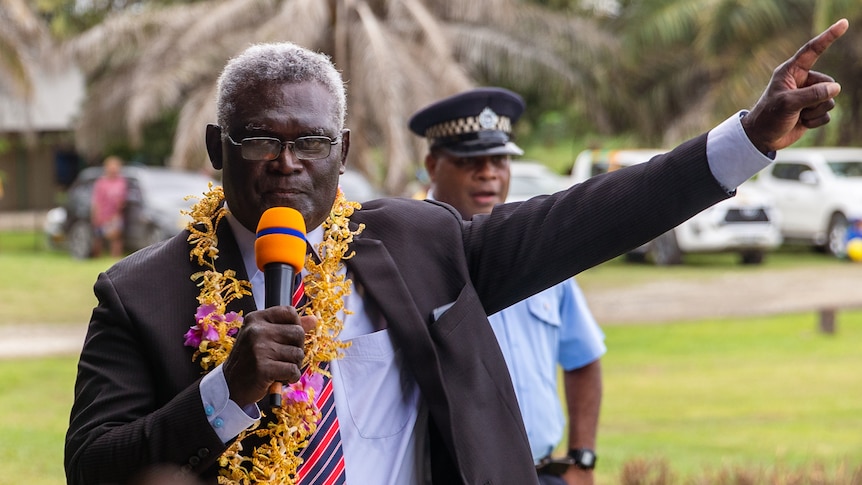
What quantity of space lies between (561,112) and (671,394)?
72.6 ft

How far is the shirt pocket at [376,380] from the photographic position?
2836mm

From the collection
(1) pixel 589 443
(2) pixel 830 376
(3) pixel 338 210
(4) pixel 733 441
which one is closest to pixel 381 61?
(2) pixel 830 376

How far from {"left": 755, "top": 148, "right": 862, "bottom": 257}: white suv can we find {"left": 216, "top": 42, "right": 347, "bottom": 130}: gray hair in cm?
2034

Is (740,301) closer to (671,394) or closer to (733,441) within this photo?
(671,394)

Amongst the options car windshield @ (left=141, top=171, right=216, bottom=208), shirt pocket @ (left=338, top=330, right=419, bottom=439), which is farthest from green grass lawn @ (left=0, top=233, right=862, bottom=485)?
car windshield @ (left=141, top=171, right=216, bottom=208)

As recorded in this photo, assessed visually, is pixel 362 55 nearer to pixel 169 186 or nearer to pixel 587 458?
pixel 169 186

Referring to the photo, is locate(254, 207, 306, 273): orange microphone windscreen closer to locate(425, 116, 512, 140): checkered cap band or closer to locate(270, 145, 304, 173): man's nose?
locate(270, 145, 304, 173): man's nose

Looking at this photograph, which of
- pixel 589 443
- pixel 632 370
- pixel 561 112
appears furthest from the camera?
pixel 561 112

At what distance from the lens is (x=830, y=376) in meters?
11.5

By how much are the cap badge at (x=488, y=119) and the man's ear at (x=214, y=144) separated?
2494mm

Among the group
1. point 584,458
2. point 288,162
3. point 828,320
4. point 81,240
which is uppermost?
point 288,162

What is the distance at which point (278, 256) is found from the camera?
2.47 metres

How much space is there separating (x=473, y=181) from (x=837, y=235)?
18.8 metres

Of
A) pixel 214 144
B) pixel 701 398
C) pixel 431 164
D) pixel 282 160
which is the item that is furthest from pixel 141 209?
pixel 282 160
